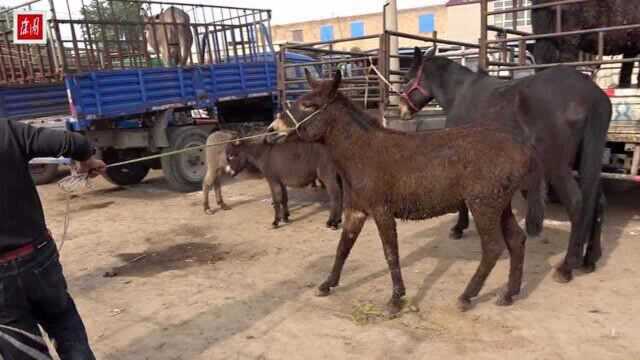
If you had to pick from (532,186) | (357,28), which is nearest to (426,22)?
(357,28)

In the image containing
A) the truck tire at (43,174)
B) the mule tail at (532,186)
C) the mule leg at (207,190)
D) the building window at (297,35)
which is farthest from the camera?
the building window at (297,35)

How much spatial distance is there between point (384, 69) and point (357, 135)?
323cm

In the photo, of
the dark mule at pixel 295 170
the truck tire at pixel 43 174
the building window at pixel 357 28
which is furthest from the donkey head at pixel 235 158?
the building window at pixel 357 28

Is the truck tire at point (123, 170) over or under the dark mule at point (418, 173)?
under

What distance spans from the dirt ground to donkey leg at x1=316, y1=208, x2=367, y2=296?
0.36 ft

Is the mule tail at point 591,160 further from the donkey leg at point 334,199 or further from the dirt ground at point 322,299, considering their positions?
the donkey leg at point 334,199

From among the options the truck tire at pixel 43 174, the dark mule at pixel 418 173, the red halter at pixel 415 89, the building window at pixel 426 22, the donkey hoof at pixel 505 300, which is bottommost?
the donkey hoof at pixel 505 300

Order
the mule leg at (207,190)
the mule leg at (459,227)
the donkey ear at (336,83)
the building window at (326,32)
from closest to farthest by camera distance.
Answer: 1. the donkey ear at (336,83)
2. the mule leg at (459,227)
3. the mule leg at (207,190)
4. the building window at (326,32)

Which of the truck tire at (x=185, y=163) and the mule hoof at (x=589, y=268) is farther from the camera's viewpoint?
the truck tire at (x=185, y=163)

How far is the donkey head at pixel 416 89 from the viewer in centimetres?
574

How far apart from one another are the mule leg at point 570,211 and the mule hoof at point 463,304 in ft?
3.24

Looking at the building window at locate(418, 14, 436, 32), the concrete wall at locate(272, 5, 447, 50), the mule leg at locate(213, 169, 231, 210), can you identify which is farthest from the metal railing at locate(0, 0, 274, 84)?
the building window at locate(418, 14, 436, 32)

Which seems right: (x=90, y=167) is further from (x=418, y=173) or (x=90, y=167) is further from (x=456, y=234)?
(x=456, y=234)

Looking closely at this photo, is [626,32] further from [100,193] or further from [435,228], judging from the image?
[100,193]
